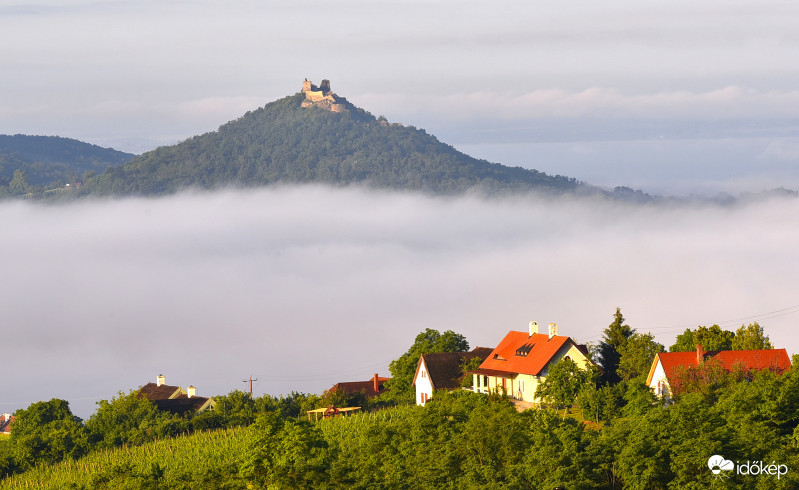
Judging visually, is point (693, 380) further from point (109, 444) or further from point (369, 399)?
point (109, 444)

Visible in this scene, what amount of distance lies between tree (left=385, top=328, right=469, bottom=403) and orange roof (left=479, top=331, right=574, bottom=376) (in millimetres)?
6936

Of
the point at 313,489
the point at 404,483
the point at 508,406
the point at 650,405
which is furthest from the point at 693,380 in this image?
the point at 313,489

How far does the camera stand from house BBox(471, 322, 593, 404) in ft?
263

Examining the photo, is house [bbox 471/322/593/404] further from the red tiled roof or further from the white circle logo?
the red tiled roof

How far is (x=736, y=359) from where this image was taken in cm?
7125

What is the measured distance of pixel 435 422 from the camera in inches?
2258

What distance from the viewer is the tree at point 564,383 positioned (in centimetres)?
7406

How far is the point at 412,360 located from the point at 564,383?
62.2 ft

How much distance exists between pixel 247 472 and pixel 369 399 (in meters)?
42.0

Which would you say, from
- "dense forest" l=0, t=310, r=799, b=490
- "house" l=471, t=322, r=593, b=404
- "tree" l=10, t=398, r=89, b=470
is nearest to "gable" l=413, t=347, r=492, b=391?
"house" l=471, t=322, r=593, b=404

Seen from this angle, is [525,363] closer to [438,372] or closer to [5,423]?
[438,372]

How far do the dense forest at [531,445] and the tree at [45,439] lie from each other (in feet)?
8.74

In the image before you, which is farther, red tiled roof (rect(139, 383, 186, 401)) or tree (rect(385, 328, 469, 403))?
red tiled roof (rect(139, 383, 186, 401))

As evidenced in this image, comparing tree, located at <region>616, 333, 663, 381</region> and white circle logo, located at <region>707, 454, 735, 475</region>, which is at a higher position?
tree, located at <region>616, 333, 663, 381</region>
